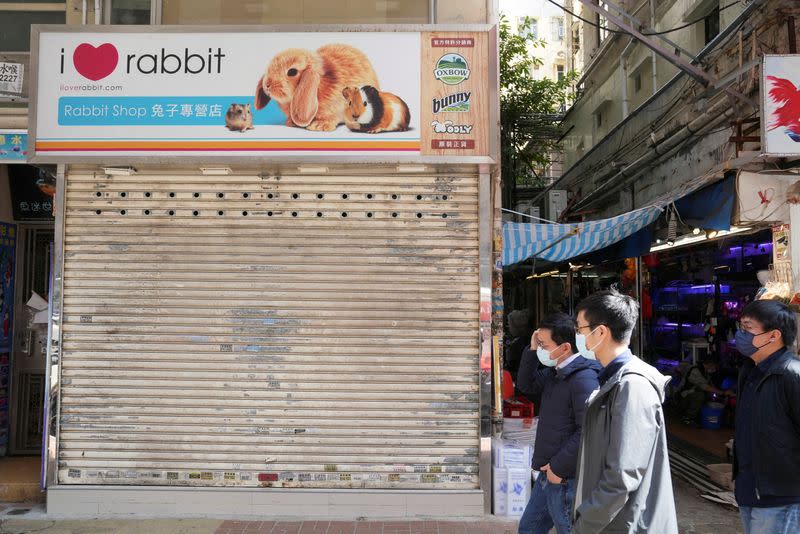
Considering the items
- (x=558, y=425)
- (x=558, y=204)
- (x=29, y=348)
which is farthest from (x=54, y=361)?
(x=558, y=204)

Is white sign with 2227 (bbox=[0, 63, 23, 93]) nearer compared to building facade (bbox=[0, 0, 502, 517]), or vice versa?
building facade (bbox=[0, 0, 502, 517])

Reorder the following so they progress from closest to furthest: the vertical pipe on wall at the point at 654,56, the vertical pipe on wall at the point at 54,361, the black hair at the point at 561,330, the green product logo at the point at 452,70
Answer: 1. the black hair at the point at 561,330
2. the vertical pipe on wall at the point at 54,361
3. the green product logo at the point at 452,70
4. the vertical pipe on wall at the point at 654,56

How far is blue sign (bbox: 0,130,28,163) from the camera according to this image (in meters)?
6.19

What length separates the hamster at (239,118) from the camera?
5805 millimetres

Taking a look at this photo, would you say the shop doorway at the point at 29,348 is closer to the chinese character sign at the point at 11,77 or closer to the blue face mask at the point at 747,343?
the chinese character sign at the point at 11,77

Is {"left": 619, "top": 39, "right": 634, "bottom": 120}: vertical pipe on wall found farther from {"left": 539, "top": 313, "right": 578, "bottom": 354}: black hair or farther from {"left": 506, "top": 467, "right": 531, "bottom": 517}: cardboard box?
{"left": 539, "top": 313, "right": 578, "bottom": 354}: black hair

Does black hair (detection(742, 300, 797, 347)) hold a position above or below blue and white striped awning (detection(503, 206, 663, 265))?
below

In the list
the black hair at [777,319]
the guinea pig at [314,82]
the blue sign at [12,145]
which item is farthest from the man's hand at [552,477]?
the blue sign at [12,145]

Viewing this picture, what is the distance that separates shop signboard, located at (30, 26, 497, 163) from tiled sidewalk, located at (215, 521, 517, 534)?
3442 mm

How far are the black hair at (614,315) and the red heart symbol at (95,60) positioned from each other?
528cm

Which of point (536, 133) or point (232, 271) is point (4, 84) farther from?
point (536, 133)

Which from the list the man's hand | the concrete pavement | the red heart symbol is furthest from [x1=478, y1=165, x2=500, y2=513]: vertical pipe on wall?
the red heart symbol

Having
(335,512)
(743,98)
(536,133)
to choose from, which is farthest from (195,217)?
(536,133)

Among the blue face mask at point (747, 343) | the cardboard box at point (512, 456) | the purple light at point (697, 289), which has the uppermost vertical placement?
the purple light at point (697, 289)
